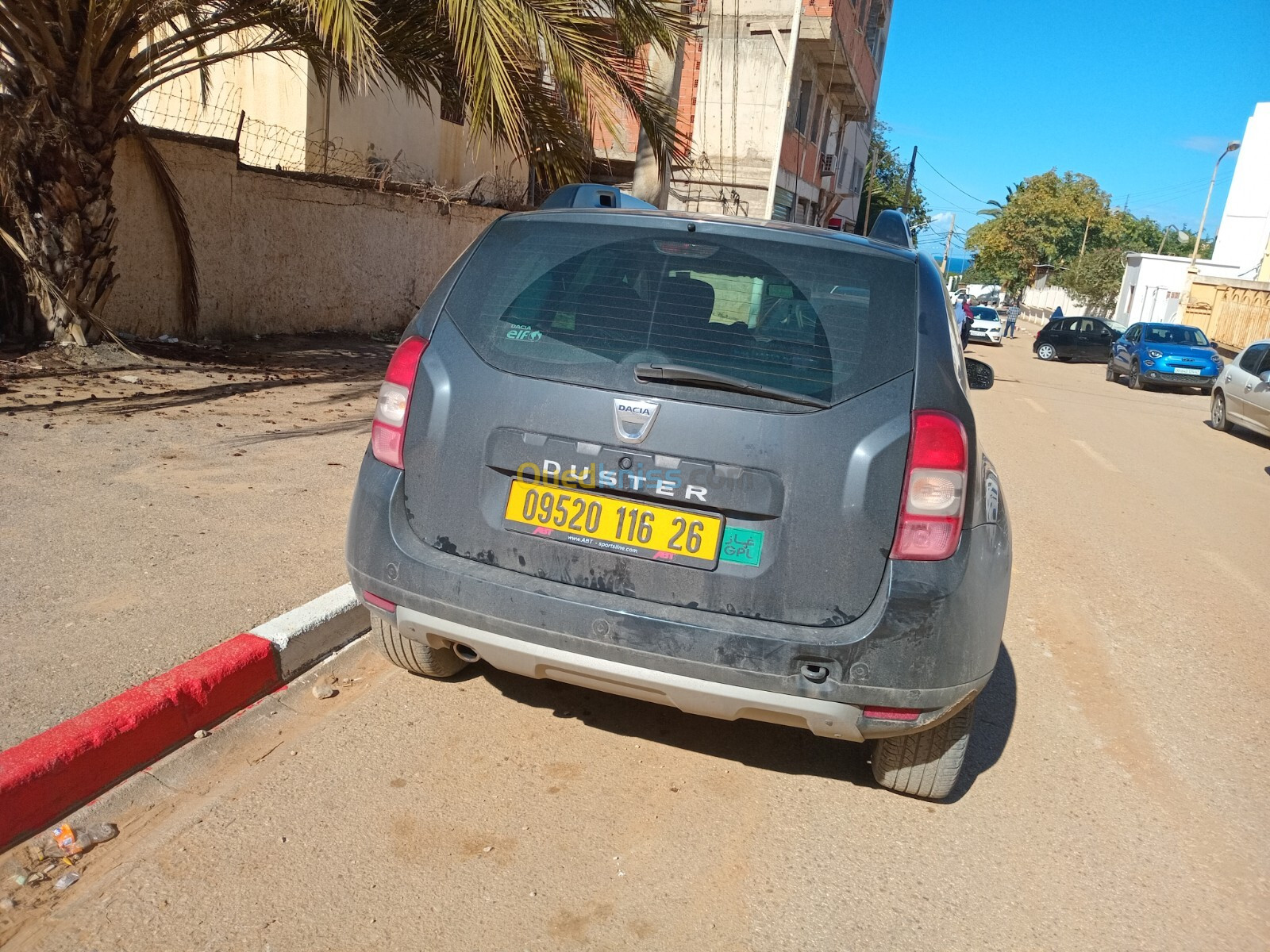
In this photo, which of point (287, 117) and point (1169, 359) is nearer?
point (287, 117)

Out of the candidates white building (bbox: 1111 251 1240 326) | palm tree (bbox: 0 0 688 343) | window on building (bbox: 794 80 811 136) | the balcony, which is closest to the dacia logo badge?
palm tree (bbox: 0 0 688 343)

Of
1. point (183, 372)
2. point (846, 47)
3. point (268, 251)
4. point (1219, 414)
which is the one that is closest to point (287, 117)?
point (268, 251)

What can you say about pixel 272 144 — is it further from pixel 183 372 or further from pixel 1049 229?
pixel 1049 229

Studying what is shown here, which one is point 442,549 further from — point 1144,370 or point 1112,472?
point 1144,370

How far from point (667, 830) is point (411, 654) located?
118 centimetres

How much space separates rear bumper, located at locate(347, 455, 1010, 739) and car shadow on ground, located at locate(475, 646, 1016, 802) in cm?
70

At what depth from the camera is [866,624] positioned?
8.85 feet

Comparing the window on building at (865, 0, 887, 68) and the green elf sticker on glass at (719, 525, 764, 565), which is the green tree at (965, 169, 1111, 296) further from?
the green elf sticker on glass at (719, 525, 764, 565)

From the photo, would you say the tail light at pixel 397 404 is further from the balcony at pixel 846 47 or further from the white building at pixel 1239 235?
the white building at pixel 1239 235

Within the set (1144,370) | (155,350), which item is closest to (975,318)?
(1144,370)

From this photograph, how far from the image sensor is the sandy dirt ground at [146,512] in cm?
354

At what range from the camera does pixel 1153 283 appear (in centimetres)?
5047

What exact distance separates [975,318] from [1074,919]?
34209 millimetres

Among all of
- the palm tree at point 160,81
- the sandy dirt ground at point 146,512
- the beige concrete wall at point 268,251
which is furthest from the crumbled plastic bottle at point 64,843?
the beige concrete wall at point 268,251
